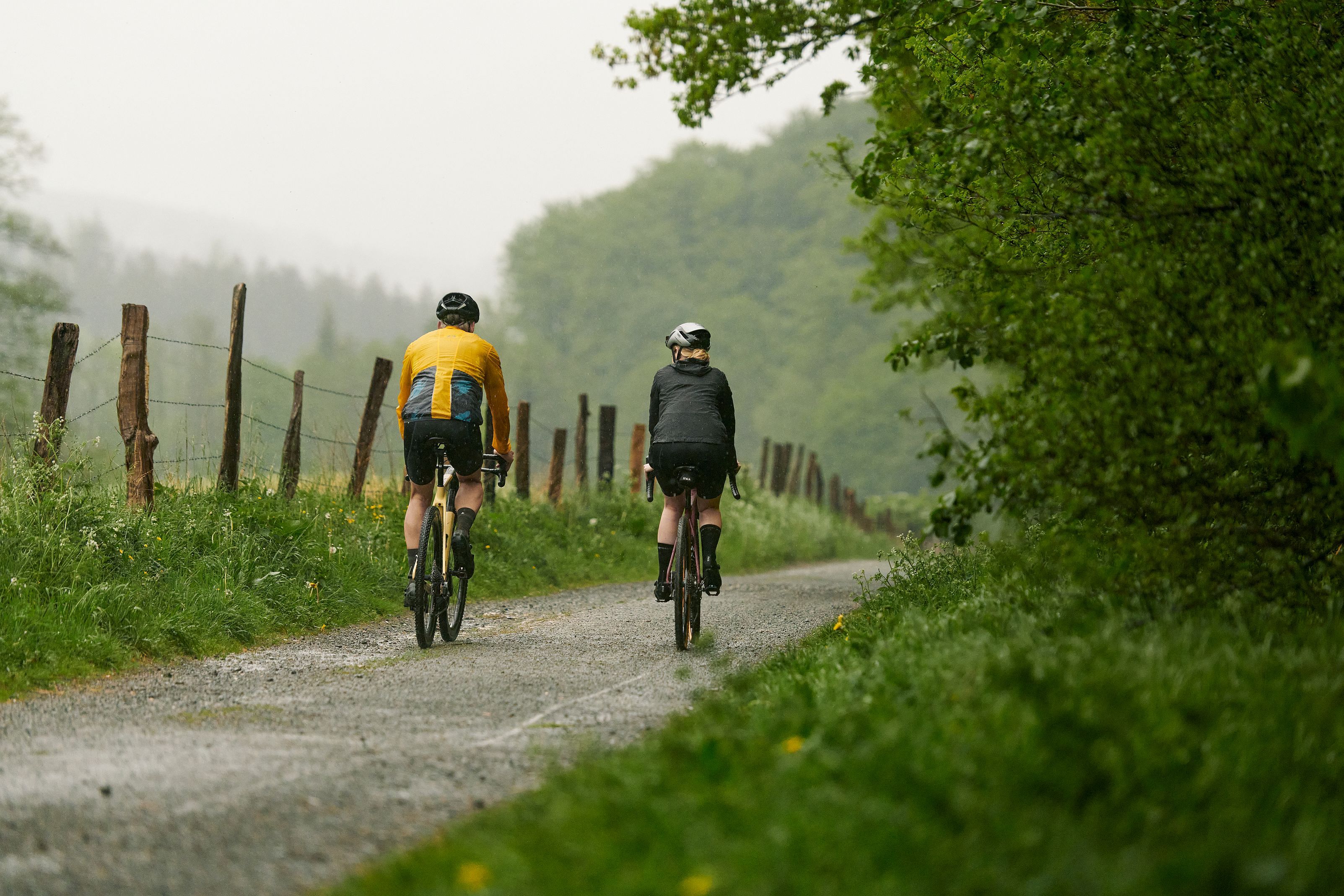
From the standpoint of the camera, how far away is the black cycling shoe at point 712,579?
8.41 metres

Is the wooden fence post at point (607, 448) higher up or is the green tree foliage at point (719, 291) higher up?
the green tree foliage at point (719, 291)

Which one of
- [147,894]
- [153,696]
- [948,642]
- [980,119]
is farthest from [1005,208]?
[147,894]

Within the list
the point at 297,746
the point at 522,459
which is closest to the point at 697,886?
the point at 297,746

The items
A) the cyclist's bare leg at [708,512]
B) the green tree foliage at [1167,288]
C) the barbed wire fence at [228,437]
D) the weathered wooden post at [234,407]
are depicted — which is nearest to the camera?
the green tree foliage at [1167,288]

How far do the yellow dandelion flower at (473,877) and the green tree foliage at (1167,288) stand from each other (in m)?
2.95

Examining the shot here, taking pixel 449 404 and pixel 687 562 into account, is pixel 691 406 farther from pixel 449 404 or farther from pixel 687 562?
pixel 449 404

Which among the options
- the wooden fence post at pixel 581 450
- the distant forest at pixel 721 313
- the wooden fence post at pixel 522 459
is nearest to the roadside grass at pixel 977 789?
the wooden fence post at pixel 522 459

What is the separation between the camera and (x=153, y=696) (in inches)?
237

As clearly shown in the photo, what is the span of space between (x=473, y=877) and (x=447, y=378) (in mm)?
5407

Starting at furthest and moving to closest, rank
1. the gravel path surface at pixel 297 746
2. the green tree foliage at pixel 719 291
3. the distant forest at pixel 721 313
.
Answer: the green tree foliage at pixel 719 291
the distant forest at pixel 721 313
the gravel path surface at pixel 297 746

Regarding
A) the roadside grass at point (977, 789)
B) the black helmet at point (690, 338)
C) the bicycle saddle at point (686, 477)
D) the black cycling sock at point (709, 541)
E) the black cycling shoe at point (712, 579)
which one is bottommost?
the roadside grass at point (977, 789)

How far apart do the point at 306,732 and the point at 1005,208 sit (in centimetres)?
492

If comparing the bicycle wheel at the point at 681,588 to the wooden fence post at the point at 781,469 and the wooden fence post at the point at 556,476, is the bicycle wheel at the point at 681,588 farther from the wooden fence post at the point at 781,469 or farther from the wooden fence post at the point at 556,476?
the wooden fence post at the point at 781,469

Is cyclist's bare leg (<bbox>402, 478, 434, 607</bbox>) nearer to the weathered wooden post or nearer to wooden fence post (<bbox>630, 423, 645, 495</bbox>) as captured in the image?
the weathered wooden post
